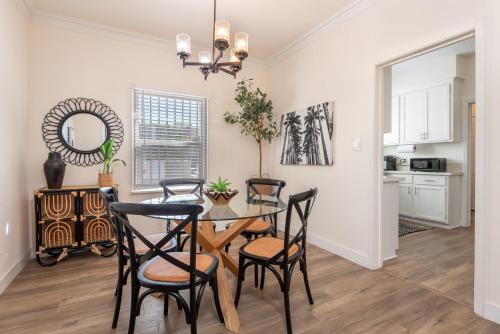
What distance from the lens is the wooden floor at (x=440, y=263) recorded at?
7.59 ft

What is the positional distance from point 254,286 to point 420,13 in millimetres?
2826

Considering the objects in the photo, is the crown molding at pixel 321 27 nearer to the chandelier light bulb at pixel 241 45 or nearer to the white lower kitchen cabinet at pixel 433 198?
the chandelier light bulb at pixel 241 45

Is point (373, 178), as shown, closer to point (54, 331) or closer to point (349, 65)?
point (349, 65)

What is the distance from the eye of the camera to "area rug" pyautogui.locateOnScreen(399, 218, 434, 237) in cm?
407

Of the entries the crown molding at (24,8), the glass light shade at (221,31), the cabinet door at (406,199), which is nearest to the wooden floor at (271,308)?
the glass light shade at (221,31)

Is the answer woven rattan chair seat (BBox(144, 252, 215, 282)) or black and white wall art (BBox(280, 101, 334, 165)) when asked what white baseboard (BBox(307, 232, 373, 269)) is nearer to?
black and white wall art (BBox(280, 101, 334, 165))

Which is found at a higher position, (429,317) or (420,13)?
(420,13)

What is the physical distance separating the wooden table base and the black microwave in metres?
3.89

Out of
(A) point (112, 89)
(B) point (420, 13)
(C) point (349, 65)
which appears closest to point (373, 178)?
(C) point (349, 65)

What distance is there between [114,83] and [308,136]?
8.74 feet

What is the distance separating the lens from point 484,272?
1889mm

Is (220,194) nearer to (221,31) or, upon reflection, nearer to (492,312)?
(221,31)

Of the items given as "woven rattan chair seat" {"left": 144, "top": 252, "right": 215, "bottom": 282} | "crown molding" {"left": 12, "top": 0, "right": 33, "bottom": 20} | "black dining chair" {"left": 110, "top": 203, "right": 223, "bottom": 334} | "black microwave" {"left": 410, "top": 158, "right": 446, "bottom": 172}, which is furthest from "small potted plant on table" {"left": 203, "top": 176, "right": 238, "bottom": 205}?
"black microwave" {"left": 410, "top": 158, "right": 446, "bottom": 172}

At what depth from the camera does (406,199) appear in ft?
15.7
